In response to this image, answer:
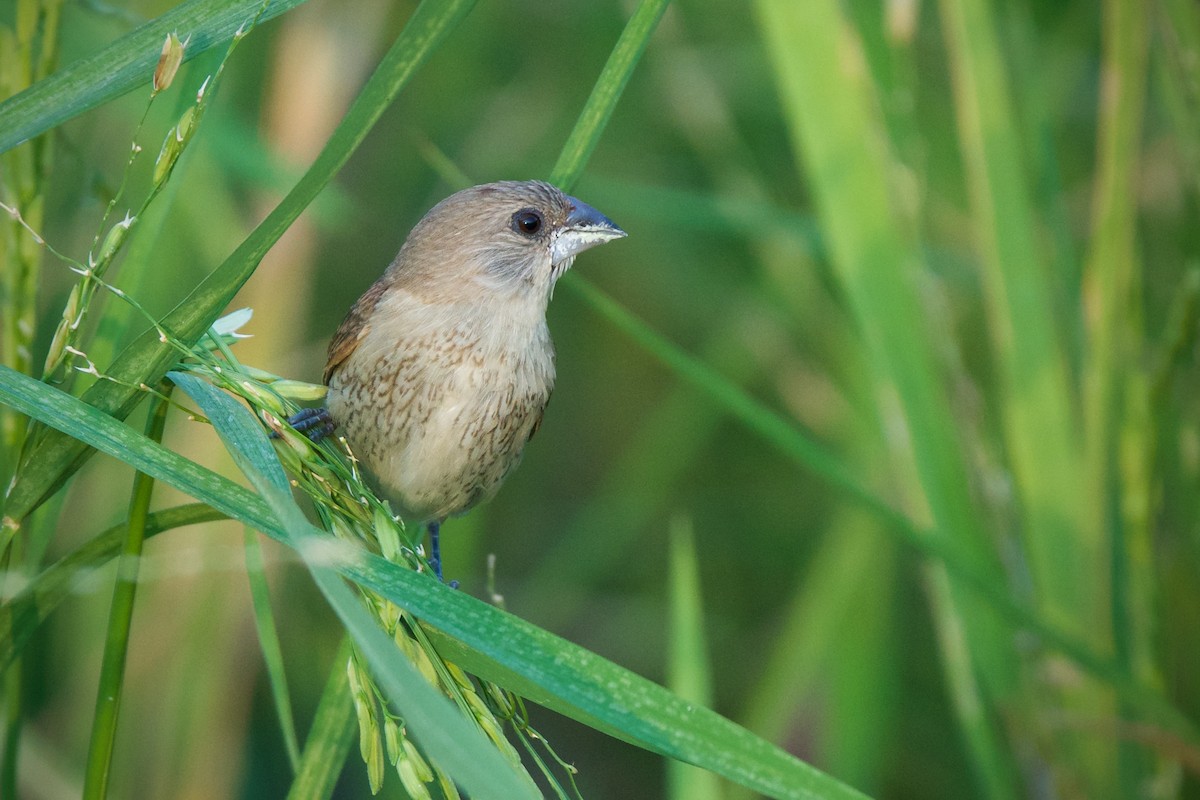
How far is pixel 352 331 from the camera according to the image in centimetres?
260

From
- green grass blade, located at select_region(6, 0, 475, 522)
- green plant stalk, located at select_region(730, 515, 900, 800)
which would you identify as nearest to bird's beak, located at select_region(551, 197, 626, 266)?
green grass blade, located at select_region(6, 0, 475, 522)

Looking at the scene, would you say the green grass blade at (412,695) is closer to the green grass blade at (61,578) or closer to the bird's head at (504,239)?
the green grass blade at (61,578)

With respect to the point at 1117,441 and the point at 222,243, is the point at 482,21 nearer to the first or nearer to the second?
the point at 222,243

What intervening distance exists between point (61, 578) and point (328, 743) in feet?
1.33

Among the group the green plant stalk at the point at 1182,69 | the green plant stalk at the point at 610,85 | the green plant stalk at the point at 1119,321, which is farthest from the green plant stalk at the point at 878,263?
the green plant stalk at the point at 610,85

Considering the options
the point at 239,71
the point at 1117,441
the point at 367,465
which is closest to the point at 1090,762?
the point at 1117,441

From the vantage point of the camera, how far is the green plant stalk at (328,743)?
61.6 inches

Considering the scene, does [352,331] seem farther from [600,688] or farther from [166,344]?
[600,688]

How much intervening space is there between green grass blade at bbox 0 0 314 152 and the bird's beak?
109 cm

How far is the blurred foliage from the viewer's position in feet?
8.13

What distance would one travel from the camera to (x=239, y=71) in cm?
392

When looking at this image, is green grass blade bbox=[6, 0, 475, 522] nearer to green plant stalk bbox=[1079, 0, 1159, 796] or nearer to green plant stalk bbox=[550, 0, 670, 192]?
green plant stalk bbox=[550, 0, 670, 192]

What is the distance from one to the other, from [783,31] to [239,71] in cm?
214

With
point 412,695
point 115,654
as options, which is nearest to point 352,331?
point 115,654
